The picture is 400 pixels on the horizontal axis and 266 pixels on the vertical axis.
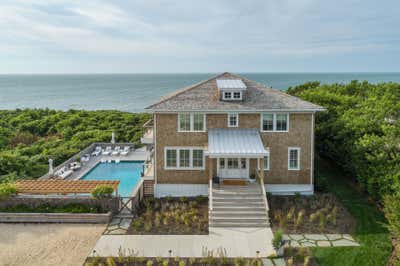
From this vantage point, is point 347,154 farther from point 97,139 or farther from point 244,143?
point 97,139

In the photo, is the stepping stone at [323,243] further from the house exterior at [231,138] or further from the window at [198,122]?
the window at [198,122]

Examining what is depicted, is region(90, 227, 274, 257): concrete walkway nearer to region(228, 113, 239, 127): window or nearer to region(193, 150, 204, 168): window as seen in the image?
region(193, 150, 204, 168): window

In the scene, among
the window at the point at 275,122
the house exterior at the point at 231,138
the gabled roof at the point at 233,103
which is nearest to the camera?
the gabled roof at the point at 233,103

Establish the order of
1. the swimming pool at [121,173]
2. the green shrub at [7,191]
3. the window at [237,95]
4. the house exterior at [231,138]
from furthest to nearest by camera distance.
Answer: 1. the swimming pool at [121,173]
2. the window at [237,95]
3. the house exterior at [231,138]
4. the green shrub at [7,191]

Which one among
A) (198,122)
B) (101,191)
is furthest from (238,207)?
(101,191)

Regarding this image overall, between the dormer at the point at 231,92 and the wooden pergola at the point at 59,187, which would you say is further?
the dormer at the point at 231,92

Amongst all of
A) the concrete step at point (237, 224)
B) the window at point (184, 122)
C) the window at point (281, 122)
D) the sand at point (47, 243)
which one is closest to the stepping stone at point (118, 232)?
the sand at point (47, 243)
